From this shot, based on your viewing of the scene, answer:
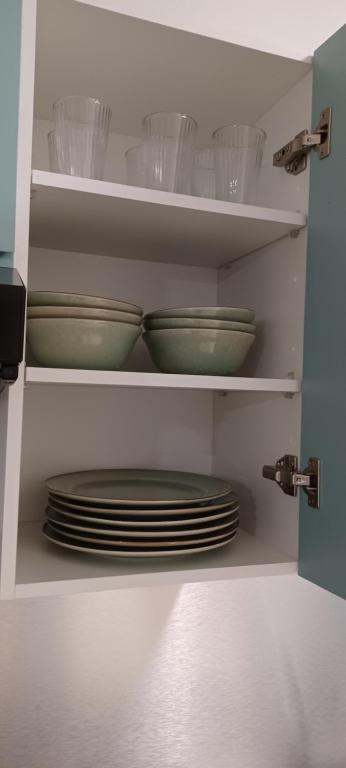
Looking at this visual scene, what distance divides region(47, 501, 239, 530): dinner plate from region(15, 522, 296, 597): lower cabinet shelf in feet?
0.17

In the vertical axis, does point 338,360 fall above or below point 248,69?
below

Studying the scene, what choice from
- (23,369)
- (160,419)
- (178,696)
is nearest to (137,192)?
(23,369)

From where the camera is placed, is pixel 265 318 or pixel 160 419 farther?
pixel 160 419

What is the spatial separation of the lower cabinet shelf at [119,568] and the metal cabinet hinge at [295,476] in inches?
4.3

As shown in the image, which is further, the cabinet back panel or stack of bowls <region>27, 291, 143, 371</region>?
the cabinet back panel

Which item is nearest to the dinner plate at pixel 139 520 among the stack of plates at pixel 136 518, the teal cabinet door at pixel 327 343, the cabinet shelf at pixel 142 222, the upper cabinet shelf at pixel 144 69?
the stack of plates at pixel 136 518

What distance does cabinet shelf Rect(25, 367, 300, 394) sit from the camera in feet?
2.39

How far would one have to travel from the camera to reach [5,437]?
0.71m

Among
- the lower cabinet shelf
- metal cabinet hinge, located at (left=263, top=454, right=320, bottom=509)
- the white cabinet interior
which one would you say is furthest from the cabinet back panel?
metal cabinet hinge, located at (left=263, top=454, right=320, bottom=509)

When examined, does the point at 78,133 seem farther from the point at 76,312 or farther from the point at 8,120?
the point at 76,312

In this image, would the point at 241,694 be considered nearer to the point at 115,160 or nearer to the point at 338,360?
the point at 338,360

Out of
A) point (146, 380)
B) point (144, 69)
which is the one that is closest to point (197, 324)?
point (146, 380)

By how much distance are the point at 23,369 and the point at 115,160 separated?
20.4 inches

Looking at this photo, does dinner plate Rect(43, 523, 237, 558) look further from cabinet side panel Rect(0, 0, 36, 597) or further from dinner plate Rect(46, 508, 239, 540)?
cabinet side panel Rect(0, 0, 36, 597)
